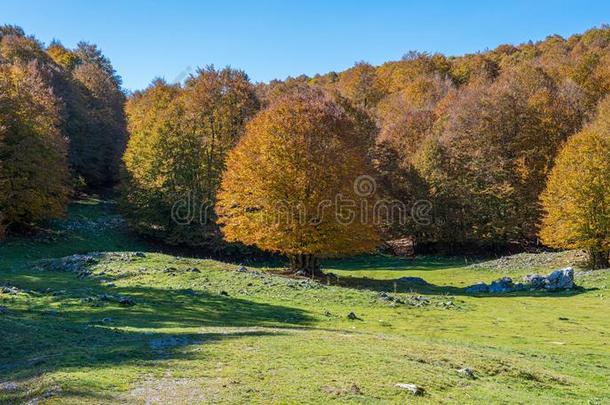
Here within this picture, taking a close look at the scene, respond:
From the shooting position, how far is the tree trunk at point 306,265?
139 feet

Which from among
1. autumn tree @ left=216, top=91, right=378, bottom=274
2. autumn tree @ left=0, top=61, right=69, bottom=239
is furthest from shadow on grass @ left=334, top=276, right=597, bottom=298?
autumn tree @ left=0, top=61, right=69, bottom=239

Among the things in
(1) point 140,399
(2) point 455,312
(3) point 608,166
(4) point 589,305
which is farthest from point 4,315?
(3) point 608,166

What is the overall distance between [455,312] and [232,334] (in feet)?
53.0

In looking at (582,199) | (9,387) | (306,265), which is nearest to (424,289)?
(306,265)

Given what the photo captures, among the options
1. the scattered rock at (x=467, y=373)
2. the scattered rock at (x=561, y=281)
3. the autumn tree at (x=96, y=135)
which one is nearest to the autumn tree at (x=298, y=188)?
the scattered rock at (x=561, y=281)

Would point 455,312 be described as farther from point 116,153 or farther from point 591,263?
point 116,153

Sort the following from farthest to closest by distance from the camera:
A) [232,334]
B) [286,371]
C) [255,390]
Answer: [232,334] → [286,371] → [255,390]

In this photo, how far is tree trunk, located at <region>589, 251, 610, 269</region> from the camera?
47.5 metres

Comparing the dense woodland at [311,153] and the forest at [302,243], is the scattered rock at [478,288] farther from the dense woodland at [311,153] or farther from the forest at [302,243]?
the dense woodland at [311,153]

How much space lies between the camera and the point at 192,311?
24656 millimetres

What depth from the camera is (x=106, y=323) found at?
20.5 m

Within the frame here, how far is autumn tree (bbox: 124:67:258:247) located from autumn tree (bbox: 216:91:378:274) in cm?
1721

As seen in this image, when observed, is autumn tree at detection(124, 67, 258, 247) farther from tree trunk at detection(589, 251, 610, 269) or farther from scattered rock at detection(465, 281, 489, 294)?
tree trunk at detection(589, 251, 610, 269)

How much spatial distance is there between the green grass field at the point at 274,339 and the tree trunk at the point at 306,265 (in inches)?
92.7
